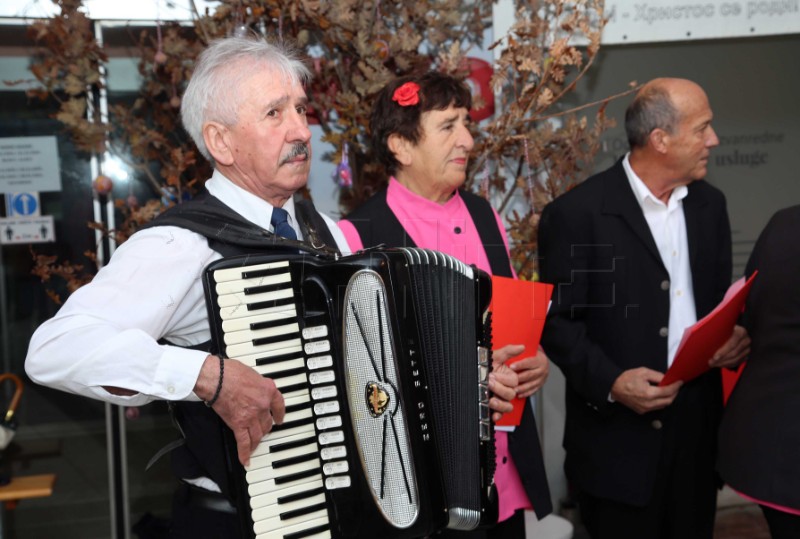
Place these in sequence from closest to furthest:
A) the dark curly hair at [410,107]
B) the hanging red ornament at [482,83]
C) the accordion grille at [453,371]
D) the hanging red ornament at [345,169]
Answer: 1. the accordion grille at [453,371]
2. the dark curly hair at [410,107]
3. the hanging red ornament at [345,169]
4. the hanging red ornament at [482,83]

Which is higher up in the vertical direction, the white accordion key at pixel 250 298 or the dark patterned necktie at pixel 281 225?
the dark patterned necktie at pixel 281 225

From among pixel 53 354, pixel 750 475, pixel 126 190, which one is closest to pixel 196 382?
pixel 53 354

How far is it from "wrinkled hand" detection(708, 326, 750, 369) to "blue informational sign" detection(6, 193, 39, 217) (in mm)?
2810

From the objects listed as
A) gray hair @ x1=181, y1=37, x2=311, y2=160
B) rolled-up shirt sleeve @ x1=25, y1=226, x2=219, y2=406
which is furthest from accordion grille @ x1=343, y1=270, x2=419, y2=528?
gray hair @ x1=181, y1=37, x2=311, y2=160

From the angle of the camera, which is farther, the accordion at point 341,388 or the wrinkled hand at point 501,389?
the wrinkled hand at point 501,389

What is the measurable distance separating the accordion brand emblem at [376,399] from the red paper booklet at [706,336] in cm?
106

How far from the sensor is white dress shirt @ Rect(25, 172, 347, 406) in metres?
1.47

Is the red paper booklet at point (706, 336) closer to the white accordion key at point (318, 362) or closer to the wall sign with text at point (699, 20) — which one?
the white accordion key at point (318, 362)

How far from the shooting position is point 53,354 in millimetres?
1485

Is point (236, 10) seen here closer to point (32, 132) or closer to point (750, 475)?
point (32, 132)

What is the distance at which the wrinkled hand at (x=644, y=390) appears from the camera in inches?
102

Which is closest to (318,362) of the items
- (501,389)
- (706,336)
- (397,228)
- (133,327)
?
(133,327)

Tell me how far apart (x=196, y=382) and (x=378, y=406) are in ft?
1.14

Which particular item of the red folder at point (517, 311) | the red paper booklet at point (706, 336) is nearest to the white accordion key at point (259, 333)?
the red folder at point (517, 311)
